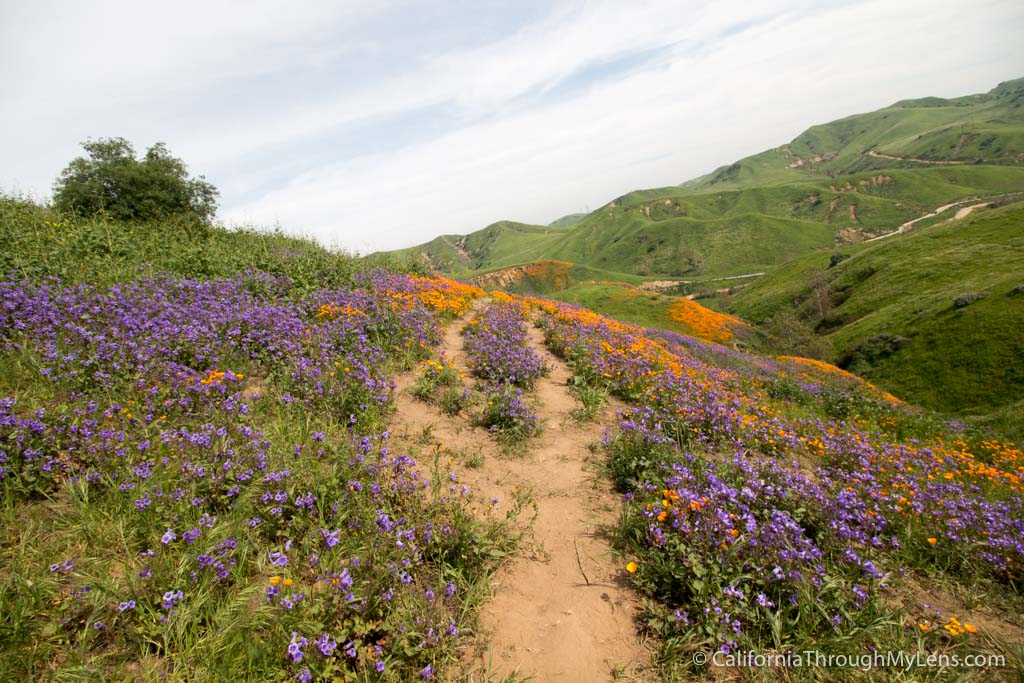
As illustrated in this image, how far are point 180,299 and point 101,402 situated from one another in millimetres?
3652

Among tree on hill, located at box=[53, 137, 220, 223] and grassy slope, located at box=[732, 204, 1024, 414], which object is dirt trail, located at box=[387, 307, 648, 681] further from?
grassy slope, located at box=[732, 204, 1024, 414]

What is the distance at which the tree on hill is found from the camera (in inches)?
1031

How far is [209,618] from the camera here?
9.08 ft

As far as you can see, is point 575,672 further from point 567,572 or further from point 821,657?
point 821,657

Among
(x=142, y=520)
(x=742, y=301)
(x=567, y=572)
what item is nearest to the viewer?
(x=142, y=520)

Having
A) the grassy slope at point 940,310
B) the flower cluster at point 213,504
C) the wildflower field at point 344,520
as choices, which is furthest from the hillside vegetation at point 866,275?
the flower cluster at point 213,504

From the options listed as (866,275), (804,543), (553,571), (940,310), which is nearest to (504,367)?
(553,571)

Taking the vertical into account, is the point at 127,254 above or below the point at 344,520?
above

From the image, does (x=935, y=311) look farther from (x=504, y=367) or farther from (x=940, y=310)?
(x=504, y=367)

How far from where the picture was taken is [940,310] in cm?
3838

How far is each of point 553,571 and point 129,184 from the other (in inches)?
1500

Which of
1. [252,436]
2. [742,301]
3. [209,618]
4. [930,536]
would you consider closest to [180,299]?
[252,436]

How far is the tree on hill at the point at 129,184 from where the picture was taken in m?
26.2

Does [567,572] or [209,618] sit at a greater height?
[209,618]
